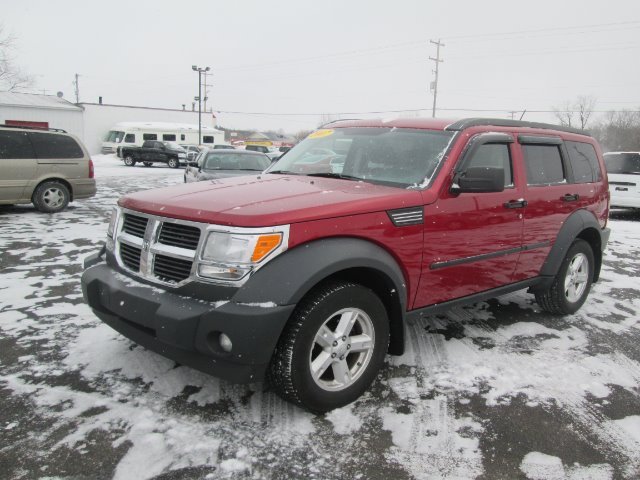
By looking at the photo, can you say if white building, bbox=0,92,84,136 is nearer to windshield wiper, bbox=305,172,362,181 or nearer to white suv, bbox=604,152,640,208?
white suv, bbox=604,152,640,208

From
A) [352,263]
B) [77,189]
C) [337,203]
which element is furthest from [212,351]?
[77,189]

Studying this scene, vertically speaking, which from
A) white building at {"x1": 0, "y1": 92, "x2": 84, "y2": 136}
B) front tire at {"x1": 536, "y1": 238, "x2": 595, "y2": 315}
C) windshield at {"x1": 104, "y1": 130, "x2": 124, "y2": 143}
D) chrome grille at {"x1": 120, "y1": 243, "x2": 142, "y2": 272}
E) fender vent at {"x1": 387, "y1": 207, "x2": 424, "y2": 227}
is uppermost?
white building at {"x1": 0, "y1": 92, "x2": 84, "y2": 136}

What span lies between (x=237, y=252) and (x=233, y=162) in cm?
900

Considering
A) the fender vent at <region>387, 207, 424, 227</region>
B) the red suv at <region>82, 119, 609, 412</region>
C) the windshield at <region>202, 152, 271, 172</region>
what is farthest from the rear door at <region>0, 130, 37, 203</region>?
the fender vent at <region>387, 207, 424, 227</region>

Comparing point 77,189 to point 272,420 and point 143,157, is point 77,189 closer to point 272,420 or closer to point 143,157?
point 272,420

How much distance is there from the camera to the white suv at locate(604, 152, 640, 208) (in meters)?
12.3

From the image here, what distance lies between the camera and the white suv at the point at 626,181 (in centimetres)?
1234

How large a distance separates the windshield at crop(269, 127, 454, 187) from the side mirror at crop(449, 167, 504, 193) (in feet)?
0.73

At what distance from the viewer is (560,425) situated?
2.96 metres

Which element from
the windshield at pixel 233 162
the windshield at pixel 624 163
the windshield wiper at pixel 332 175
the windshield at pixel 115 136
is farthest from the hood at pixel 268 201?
the windshield at pixel 115 136

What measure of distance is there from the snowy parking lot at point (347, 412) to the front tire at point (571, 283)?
0.26 metres

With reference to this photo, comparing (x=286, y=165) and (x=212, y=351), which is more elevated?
(x=286, y=165)

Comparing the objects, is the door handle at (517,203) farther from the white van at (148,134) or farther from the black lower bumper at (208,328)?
the white van at (148,134)

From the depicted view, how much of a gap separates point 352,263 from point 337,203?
37cm
